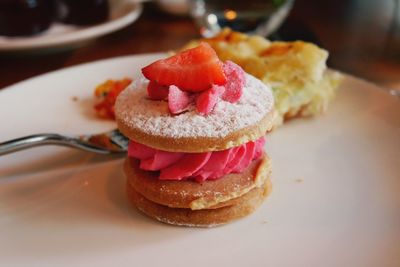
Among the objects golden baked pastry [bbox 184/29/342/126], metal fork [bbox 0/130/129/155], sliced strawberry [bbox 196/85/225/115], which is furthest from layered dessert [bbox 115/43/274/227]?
golden baked pastry [bbox 184/29/342/126]

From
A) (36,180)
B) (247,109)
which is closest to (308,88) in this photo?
(247,109)

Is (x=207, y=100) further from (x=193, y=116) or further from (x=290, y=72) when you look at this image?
(x=290, y=72)

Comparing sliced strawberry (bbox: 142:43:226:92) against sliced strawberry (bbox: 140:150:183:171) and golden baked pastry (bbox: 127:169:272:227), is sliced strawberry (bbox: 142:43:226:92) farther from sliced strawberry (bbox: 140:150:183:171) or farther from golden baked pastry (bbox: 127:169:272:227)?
golden baked pastry (bbox: 127:169:272:227)

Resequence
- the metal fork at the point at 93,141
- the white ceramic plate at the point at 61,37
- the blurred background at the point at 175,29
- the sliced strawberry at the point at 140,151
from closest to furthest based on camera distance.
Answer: the sliced strawberry at the point at 140,151, the metal fork at the point at 93,141, the white ceramic plate at the point at 61,37, the blurred background at the point at 175,29

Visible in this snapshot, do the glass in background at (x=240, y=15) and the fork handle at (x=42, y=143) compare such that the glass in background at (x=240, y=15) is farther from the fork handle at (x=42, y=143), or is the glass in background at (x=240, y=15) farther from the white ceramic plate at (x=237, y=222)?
the fork handle at (x=42, y=143)

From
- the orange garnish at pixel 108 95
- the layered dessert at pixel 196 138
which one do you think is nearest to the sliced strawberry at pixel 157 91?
the layered dessert at pixel 196 138
